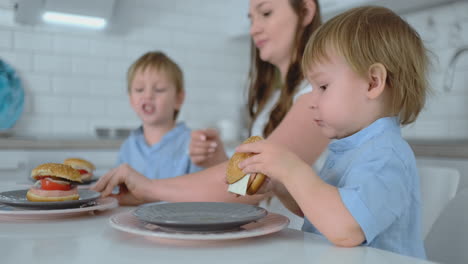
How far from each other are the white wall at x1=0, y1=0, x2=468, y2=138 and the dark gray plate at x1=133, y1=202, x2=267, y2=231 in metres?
2.11

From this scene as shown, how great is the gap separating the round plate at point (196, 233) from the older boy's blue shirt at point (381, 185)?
120 millimetres

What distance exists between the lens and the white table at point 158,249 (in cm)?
61

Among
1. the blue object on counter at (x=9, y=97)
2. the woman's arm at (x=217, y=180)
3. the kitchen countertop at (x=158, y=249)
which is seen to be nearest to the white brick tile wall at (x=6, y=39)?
the blue object on counter at (x=9, y=97)

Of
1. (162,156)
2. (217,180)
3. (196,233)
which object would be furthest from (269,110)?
(196,233)

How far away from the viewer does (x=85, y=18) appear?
321 cm

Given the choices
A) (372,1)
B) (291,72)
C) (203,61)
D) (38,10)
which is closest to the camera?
(291,72)

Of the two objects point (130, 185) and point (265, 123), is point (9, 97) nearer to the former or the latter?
point (265, 123)

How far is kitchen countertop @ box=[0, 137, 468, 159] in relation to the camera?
2.00 meters

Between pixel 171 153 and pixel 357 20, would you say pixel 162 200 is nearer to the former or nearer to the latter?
pixel 357 20

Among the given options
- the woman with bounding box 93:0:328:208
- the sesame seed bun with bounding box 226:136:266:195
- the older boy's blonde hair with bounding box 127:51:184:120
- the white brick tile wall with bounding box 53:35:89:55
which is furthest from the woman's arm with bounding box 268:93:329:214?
the white brick tile wall with bounding box 53:35:89:55

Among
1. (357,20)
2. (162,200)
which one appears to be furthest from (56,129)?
(357,20)

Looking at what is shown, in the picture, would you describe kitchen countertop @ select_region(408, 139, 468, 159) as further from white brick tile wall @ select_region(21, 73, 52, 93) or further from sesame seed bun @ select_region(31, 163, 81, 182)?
white brick tile wall @ select_region(21, 73, 52, 93)

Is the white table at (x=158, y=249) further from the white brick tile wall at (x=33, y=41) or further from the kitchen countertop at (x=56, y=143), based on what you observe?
the white brick tile wall at (x=33, y=41)

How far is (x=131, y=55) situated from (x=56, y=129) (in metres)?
0.71
